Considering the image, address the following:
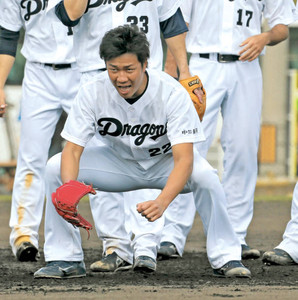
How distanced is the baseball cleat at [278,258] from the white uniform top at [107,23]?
150 cm

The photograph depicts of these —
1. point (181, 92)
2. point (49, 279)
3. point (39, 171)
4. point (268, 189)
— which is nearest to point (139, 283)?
point (49, 279)

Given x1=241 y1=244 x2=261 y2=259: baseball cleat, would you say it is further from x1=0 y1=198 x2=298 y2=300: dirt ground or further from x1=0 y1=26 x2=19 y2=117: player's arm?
x1=0 y1=26 x2=19 y2=117: player's arm

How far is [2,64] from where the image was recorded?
7.04 meters

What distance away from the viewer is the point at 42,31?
696 cm

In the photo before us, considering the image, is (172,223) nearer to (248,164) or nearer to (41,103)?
(248,164)

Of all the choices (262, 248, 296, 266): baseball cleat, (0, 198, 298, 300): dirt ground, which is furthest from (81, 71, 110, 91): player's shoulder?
(262, 248, 296, 266): baseball cleat

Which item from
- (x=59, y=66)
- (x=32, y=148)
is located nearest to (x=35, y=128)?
(x=32, y=148)

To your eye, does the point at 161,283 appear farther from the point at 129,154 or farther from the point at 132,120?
the point at 132,120

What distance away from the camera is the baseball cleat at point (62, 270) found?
5766 mm

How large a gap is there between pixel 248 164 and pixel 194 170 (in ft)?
5.33

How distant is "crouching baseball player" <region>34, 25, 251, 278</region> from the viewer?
5.45 metres

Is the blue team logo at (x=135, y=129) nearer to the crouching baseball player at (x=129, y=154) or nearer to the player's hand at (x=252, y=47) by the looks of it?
the crouching baseball player at (x=129, y=154)

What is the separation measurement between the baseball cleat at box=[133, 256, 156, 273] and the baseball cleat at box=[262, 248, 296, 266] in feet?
2.80

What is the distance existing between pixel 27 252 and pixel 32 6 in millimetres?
1796
